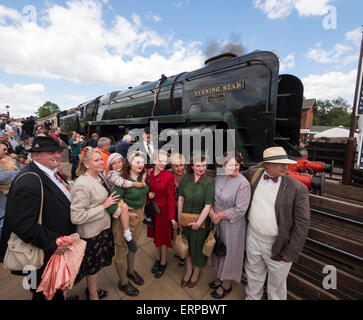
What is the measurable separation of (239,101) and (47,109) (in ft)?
302

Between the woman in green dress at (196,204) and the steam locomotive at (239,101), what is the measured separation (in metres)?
1.41

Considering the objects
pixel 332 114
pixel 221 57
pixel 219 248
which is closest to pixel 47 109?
pixel 221 57

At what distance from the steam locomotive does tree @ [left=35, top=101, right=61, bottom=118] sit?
86.9m

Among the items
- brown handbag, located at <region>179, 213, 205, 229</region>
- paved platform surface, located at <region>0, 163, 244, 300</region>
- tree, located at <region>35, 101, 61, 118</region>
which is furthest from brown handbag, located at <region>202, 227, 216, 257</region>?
tree, located at <region>35, 101, 61, 118</region>

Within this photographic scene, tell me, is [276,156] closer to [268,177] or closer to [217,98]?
[268,177]

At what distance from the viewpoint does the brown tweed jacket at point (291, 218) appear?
1704 millimetres

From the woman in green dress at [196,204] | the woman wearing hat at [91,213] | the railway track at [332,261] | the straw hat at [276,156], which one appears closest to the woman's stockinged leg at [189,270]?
the woman in green dress at [196,204]

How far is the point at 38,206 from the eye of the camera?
1518 millimetres

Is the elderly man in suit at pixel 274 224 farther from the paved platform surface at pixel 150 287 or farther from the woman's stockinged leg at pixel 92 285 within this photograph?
the woman's stockinged leg at pixel 92 285

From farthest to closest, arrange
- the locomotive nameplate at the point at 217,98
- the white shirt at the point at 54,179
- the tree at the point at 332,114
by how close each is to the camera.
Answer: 1. the tree at the point at 332,114
2. the locomotive nameplate at the point at 217,98
3. the white shirt at the point at 54,179

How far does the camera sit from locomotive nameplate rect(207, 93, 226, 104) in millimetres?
3848

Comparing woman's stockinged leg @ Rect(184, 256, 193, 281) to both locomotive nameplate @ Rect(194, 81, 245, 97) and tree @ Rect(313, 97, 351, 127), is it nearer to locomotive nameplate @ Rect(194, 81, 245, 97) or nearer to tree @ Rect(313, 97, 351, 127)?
locomotive nameplate @ Rect(194, 81, 245, 97)
